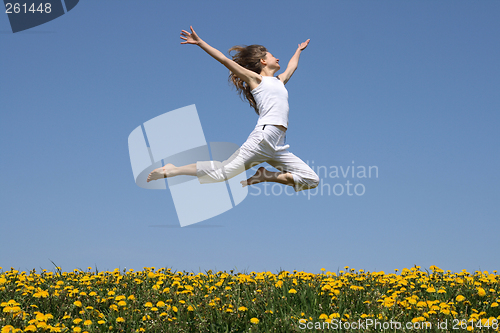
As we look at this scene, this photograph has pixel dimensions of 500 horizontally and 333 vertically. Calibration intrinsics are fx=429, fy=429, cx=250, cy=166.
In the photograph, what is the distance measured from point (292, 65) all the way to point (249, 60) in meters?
0.93

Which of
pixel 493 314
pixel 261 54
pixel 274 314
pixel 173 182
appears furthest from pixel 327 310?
pixel 261 54

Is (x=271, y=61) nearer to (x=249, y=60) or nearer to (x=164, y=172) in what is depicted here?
(x=249, y=60)

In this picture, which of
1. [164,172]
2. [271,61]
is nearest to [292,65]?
[271,61]

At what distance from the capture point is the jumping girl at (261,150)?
6.57m

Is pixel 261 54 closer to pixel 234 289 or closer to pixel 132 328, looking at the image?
pixel 234 289

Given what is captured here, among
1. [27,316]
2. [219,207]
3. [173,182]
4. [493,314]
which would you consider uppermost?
[173,182]

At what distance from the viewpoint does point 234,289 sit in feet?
19.4

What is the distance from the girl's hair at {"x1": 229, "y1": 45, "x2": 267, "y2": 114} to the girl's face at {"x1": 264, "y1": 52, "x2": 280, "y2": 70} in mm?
71

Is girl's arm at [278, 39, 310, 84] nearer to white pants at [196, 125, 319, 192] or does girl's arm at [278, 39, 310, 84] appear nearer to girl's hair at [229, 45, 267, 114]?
girl's hair at [229, 45, 267, 114]

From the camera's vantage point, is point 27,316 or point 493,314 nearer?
point 27,316

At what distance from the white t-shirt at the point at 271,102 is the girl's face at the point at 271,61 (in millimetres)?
570

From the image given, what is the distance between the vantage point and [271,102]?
6719 millimetres

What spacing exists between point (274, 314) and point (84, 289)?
3019 mm

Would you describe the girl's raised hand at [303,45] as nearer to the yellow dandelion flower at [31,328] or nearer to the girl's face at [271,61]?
the girl's face at [271,61]
